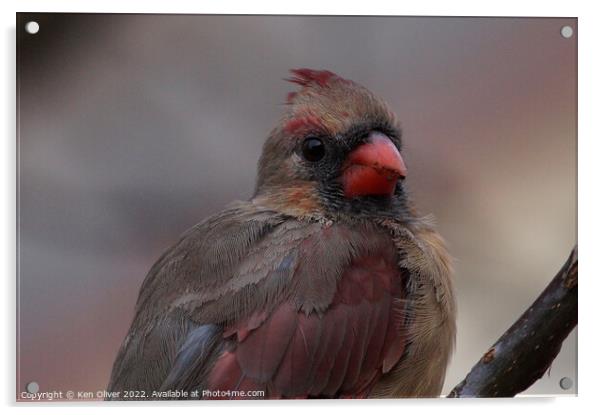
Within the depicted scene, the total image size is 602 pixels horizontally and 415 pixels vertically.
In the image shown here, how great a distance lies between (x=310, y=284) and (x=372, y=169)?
36cm

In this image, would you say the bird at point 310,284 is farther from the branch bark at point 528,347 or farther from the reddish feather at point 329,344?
the branch bark at point 528,347

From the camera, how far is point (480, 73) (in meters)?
2.36

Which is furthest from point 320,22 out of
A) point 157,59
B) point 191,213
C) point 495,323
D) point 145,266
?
point 495,323

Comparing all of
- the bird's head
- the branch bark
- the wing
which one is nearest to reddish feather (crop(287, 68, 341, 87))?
the bird's head

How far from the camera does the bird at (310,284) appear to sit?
2045 millimetres

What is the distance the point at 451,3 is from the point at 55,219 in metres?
1.35

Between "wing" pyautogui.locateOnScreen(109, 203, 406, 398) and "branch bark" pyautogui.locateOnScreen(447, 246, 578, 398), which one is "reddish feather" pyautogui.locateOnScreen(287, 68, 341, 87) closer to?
"wing" pyautogui.locateOnScreen(109, 203, 406, 398)

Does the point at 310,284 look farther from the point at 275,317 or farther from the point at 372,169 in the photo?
the point at 372,169

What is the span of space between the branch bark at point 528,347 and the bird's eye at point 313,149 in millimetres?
716

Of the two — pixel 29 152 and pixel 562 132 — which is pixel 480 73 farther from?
pixel 29 152

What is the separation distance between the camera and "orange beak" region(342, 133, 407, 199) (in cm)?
212

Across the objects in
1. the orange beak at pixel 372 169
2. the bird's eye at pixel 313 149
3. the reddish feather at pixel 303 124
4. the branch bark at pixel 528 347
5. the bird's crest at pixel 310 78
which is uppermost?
the bird's crest at pixel 310 78

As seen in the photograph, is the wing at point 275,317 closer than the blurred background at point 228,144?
Yes

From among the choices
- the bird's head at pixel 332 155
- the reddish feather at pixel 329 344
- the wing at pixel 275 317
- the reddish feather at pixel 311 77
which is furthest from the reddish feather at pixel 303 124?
the reddish feather at pixel 329 344
